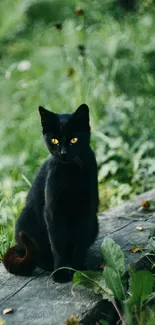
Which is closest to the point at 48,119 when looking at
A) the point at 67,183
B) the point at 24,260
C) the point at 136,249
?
the point at 67,183

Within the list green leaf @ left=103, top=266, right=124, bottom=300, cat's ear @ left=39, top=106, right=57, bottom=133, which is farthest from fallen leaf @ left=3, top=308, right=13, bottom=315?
cat's ear @ left=39, top=106, right=57, bottom=133

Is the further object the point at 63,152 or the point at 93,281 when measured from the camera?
the point at 63,152

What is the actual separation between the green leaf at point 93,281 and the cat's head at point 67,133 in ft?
1.79

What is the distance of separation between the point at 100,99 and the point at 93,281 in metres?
2.62

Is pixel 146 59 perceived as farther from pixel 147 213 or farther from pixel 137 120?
pixel 147 213

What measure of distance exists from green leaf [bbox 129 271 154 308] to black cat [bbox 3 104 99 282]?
1.61ft

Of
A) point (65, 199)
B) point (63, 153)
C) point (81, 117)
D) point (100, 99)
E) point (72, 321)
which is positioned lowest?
point (72, 321)

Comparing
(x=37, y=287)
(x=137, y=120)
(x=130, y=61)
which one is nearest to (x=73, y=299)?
(x=37, y=287)

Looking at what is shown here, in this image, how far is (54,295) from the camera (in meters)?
2.17

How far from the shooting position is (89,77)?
14.9 ft

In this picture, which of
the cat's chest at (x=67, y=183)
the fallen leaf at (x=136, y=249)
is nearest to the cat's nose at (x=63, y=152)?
the cat's chest at (x=67, y=183)

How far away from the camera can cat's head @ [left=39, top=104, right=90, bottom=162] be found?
2.32 meters

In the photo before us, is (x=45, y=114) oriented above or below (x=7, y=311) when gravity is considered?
above

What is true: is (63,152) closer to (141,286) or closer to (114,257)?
(114,257)
